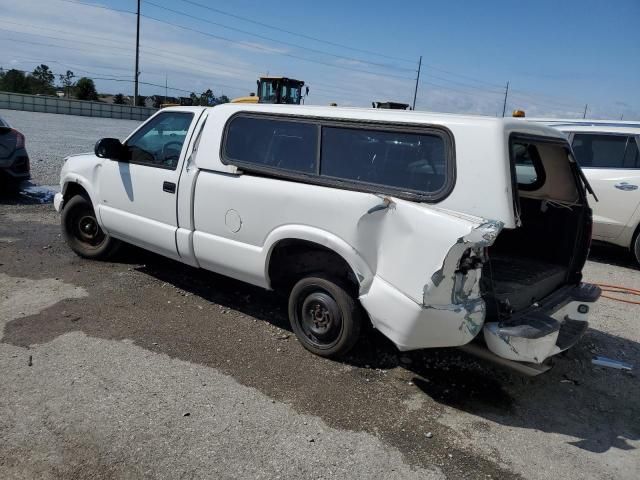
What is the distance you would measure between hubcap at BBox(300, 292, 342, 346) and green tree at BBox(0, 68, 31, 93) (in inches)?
2456

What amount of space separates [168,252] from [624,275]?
624cm

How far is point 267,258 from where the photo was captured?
4199 millimetres

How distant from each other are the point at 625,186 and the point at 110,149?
271 inches

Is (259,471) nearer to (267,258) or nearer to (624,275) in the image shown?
(267,258)

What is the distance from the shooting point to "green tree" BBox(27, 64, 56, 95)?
60.2 meters

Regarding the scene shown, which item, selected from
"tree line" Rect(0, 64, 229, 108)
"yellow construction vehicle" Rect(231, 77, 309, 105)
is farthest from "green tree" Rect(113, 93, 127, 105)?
"yellow construction vehicle" Rect(231, 77, 309, 105)

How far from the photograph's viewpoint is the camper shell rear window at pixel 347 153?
11.5 ft

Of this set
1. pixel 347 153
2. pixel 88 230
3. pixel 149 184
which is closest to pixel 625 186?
pixel 347 153

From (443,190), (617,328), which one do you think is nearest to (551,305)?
(443,190)

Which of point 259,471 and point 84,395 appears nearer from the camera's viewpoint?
point 259,471

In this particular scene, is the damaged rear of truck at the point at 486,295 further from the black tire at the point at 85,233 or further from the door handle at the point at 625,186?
the door handle at the point at 625,186

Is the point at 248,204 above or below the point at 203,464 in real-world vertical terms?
above

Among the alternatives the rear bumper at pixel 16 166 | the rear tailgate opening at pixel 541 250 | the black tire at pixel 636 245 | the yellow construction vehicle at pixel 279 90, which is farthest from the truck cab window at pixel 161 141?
the yellow construction vehicle at pixel 279 90

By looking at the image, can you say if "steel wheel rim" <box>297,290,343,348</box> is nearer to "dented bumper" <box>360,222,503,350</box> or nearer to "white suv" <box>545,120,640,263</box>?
"dented bumper" <box>360,222,503,350</box>
